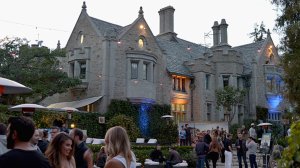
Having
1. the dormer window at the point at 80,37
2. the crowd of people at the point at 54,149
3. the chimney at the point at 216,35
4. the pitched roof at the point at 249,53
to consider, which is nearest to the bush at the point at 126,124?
the dormer window at the point at 80,37

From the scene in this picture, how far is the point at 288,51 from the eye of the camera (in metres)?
22.0

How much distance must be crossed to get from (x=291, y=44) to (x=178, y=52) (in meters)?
20.1

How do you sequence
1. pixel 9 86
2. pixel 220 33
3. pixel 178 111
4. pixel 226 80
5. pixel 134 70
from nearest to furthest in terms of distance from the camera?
pixel 9 86, pixel 134 70, pixel 178 111, pixel 226 80, pixel 220 33

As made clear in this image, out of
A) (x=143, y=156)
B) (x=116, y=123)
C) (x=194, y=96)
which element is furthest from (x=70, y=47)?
(x=143, y=156)

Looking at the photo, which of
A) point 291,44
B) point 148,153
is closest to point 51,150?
point 148,153

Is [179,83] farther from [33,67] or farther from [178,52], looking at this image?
[33,67]

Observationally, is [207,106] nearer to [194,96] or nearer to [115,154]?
[194,96]

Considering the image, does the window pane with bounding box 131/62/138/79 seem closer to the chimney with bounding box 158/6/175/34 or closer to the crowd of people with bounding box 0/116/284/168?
the chimney with bounding box 158/6/175/34

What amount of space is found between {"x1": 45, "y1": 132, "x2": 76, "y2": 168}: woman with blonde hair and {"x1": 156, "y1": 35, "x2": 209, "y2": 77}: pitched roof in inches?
1194

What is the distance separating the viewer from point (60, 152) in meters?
4.82

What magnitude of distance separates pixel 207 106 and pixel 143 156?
19.4m

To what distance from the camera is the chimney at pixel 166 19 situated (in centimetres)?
4131

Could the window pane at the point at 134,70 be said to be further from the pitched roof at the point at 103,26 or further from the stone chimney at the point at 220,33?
the stone chimney at the point at 220,33

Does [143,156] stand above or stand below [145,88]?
below
